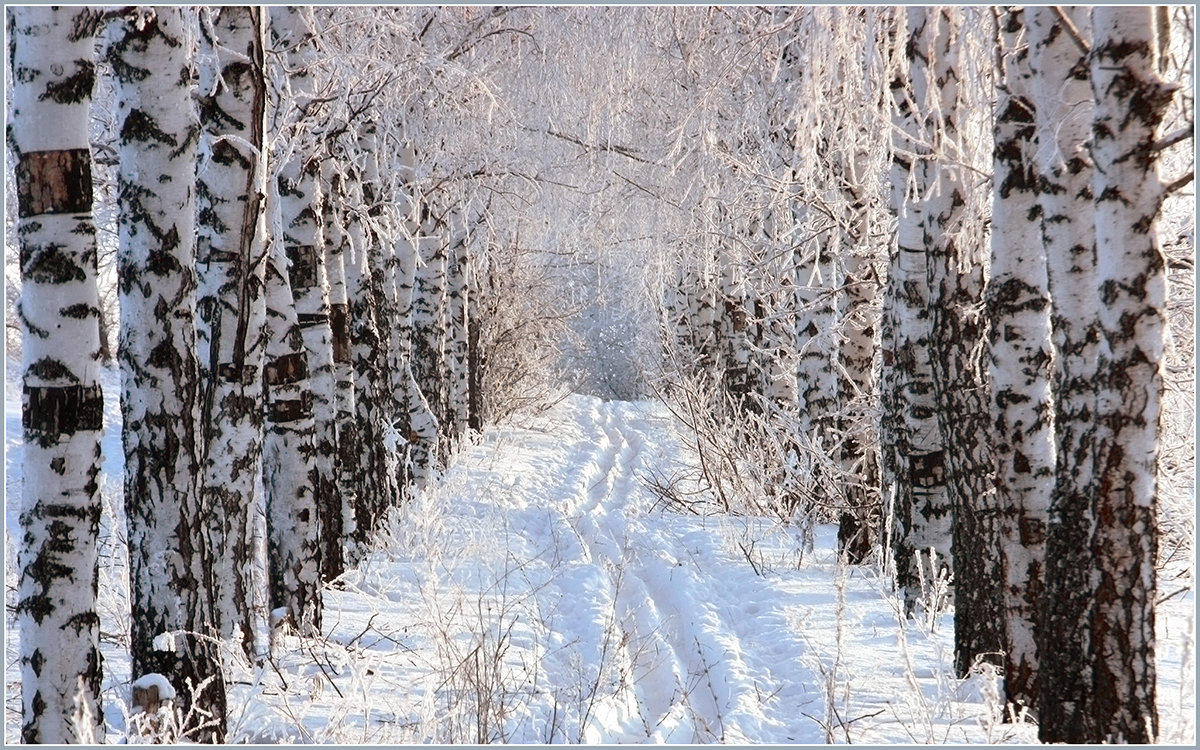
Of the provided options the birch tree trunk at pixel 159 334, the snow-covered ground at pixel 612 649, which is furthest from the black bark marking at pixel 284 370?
the birch tree trunk at pixel 159 334

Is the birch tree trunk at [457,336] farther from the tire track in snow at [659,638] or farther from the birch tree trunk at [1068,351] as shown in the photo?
the birch tree trunk at [1068,351]

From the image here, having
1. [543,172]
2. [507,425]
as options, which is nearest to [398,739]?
[543,172]

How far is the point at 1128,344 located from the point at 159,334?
10.4 feet

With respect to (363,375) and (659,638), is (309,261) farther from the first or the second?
(659,638)

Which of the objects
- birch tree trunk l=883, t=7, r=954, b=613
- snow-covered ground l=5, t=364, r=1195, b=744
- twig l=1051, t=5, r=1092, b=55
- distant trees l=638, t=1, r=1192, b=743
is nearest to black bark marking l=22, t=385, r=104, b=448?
snow-covered ground l=5, t=364, r=1195, b=744

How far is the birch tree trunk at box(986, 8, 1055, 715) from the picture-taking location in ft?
12.4

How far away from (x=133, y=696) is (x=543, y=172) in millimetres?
9272

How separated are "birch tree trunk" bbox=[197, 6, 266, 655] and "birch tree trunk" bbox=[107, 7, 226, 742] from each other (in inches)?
8.6

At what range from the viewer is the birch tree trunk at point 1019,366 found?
377cm

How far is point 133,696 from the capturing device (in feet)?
11.9

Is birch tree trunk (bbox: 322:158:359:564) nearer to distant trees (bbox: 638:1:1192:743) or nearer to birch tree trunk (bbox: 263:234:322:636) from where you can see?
birch tree trunk (bbox: 263:234:322:636)

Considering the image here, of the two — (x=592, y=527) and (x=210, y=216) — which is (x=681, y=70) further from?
(x=210, y=216)

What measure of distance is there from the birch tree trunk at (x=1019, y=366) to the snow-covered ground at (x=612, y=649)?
14.8 inches

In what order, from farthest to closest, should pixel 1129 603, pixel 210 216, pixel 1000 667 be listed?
pixel 1000 667
pixel 210 216
pixel 1129 603
